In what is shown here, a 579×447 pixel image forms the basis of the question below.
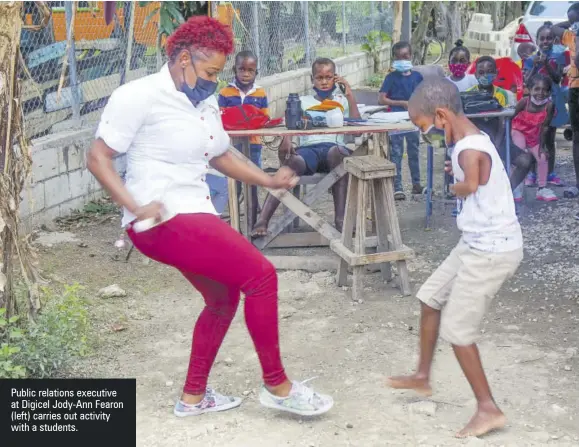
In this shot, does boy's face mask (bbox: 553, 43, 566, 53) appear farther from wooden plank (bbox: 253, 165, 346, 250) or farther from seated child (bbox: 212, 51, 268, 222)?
wooden plank (bbox: 253, 165, 346, 250)

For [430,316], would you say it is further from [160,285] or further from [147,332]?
[160,285]

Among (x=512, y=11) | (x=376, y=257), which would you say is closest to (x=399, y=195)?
(x=376, y=257)

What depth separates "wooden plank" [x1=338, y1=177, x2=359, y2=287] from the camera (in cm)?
600

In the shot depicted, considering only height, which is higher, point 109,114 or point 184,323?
point 109,114

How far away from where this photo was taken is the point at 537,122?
8070 millimetres

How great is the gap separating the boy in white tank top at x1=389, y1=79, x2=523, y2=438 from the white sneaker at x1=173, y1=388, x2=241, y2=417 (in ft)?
3.48

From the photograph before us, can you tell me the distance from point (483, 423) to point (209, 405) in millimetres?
1227

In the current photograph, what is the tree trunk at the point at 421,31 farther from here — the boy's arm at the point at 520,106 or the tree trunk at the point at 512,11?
the boy's arm at the point at 520,106

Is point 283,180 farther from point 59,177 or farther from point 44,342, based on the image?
point 59,177

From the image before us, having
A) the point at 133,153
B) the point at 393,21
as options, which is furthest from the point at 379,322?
the point at 393,21

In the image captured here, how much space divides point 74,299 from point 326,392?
144cm

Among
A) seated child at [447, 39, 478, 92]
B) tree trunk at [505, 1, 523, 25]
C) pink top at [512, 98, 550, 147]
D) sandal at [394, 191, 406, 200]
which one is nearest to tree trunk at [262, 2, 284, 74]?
seated child at [447, 39, 478, 92]

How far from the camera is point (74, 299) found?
4785 mm

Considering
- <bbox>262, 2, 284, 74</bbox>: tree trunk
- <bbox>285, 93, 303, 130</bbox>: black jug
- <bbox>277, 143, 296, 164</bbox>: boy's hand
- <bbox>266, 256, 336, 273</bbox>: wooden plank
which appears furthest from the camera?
<bbox>262, 2, 284, 74</bbox>: tree trunk
